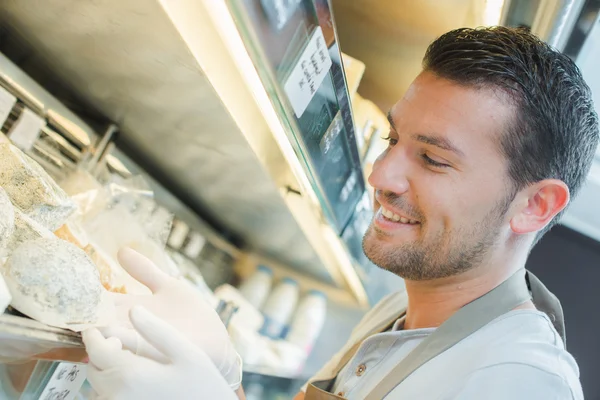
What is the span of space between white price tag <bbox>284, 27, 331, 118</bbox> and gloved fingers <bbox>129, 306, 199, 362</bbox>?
1.42 ft

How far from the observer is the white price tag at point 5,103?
3.65 ft

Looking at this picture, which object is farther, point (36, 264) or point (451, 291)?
point (451, 291)

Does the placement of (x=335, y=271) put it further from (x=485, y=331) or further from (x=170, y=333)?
(x=170, y=333)

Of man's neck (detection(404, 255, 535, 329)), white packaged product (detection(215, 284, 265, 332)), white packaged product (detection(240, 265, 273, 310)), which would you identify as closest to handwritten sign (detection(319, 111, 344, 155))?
man's neck (detection(404, 255, 535, 329))

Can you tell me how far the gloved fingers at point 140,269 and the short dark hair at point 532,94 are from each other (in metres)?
0.74

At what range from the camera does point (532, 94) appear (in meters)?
1.16

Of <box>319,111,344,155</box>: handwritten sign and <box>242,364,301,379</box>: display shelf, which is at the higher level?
<box>319,111,344,155</box>: handwritten sign

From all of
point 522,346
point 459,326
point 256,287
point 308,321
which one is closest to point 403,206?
point 459,326

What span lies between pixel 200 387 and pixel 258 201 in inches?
38.3

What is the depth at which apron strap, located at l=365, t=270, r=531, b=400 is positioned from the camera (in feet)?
3.65

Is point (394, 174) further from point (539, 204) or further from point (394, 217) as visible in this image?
point (539, 204)

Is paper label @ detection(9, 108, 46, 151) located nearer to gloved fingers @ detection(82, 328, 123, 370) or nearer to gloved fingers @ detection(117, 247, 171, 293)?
gloved fingers @ detection(117, 247, 171, 293)

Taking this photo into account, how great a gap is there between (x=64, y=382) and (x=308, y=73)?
65 centimetres

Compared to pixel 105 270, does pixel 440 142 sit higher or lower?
higher
